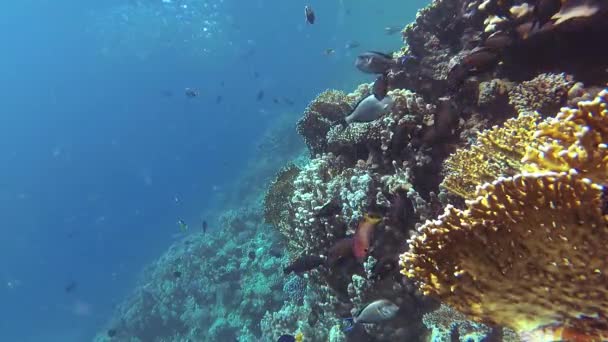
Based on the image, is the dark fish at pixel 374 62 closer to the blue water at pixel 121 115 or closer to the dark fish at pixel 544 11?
the dark fish at pixel 544 11

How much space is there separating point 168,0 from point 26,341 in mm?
45444

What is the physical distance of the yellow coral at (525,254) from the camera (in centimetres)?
163

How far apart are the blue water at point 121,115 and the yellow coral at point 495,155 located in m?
42.6

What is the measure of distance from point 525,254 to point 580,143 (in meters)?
0.57

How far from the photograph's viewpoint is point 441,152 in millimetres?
4926

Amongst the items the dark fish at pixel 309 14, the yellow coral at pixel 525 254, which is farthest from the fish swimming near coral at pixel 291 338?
the dark fish at pixel 309 14

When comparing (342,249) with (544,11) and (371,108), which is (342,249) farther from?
(544,11)

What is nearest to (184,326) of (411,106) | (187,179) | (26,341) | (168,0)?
(411,106)

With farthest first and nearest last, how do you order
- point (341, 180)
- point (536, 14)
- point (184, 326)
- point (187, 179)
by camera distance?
point (187, 179)
point (184, 326)
point (341, 180)
point (536, 14)

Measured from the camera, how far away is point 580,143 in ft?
5.85

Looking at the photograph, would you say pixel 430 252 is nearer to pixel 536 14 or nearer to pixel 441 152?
pixel 441 152

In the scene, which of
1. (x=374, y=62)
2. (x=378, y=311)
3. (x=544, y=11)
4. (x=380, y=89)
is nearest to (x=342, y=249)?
(x=378, y=311)

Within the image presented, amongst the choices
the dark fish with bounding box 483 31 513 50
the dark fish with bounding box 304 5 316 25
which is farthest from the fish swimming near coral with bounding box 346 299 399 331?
the dark fish with bounding box 304 5 316 25

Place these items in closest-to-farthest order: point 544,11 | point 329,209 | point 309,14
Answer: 1. point 544,11
2. point 329,209
3. point 309,14
